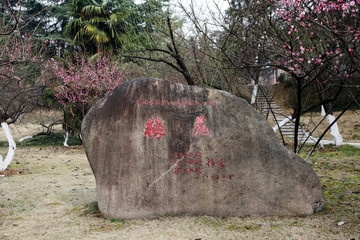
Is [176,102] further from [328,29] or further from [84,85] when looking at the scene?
[84,85]

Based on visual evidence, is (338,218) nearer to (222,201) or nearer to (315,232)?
(315,232)

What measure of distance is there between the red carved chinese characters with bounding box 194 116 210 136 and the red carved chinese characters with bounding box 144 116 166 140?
1.43ft

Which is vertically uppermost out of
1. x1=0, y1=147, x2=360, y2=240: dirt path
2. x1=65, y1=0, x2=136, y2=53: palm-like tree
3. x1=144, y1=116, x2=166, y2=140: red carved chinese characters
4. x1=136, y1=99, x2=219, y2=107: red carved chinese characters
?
x1=65, y1=0, x2=136, y2=53: palm-like tree

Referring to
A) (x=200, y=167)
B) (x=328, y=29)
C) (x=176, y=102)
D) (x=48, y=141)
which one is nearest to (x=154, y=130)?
(x=176, y=102)

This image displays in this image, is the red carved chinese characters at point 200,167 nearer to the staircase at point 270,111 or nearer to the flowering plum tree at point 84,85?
the staircase at point 270,111

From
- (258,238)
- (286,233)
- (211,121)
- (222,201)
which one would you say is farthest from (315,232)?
(211,121)

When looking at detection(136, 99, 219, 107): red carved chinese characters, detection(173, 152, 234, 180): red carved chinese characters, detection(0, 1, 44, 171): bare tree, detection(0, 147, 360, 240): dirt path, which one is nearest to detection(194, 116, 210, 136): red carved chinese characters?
detection(136, 99, 219, 107): red carved chinese characters

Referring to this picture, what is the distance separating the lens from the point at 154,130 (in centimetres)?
414

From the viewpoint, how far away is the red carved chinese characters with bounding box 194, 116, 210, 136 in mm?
4160

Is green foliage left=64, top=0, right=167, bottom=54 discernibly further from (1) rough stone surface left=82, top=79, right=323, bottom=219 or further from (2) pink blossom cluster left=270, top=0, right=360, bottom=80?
(1) rough stone surface left=82, top=79, right=323, bottom=219

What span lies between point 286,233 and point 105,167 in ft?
7.77

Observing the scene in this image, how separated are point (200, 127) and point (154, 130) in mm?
617

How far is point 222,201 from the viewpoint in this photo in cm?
410

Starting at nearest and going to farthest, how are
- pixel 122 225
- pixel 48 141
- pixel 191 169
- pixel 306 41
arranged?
pixel 122 225, pixel 191 169, pixel 306 41, pixel 48 141
